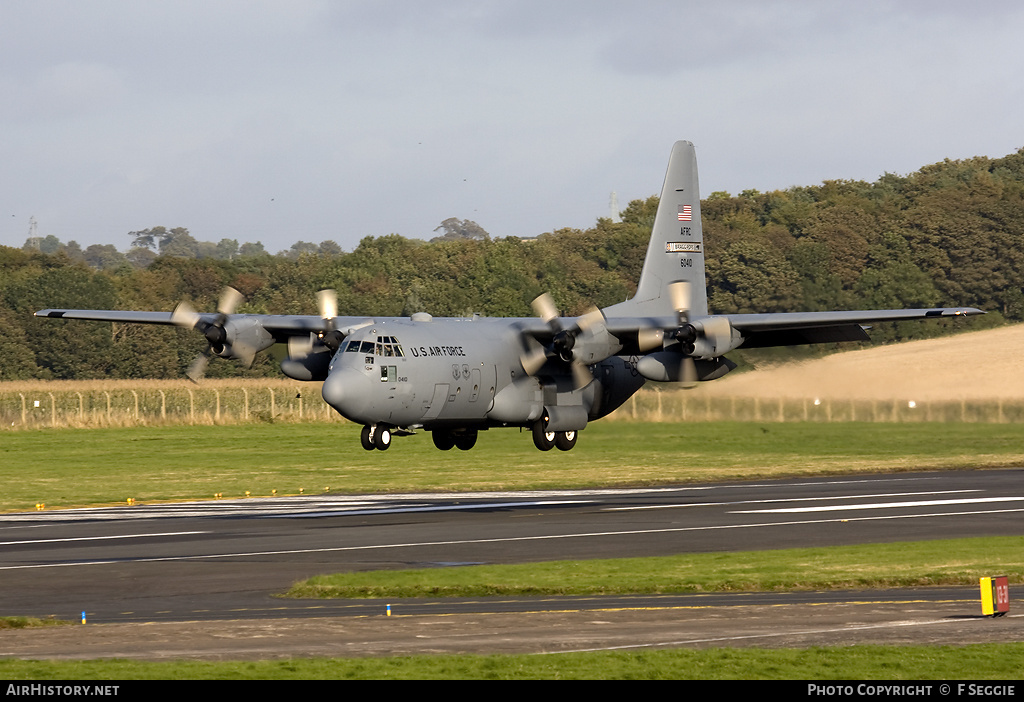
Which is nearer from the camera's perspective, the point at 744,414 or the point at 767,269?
the point at 744,414

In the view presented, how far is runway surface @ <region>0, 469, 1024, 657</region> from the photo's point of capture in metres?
21.7

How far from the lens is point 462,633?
822 inches

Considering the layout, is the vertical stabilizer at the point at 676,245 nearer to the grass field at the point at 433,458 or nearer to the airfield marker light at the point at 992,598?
the grass field at the point at 433,458

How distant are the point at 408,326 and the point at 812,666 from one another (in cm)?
2383

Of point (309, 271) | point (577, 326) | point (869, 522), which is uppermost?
point (309, 271)

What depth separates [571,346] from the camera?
4200cm

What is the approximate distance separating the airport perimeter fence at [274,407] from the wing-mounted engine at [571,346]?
40.7ft

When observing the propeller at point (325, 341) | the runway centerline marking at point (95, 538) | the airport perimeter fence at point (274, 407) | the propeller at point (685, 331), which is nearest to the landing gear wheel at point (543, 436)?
the propeller at point (685, 331)

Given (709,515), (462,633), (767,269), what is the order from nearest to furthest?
1. (462,633)
2. (709,515)
3. (767,269)

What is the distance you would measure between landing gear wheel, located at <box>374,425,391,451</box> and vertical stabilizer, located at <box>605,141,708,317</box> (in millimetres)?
13046

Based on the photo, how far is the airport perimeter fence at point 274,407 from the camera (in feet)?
185

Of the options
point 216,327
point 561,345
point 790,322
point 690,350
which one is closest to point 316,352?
point 216,327
